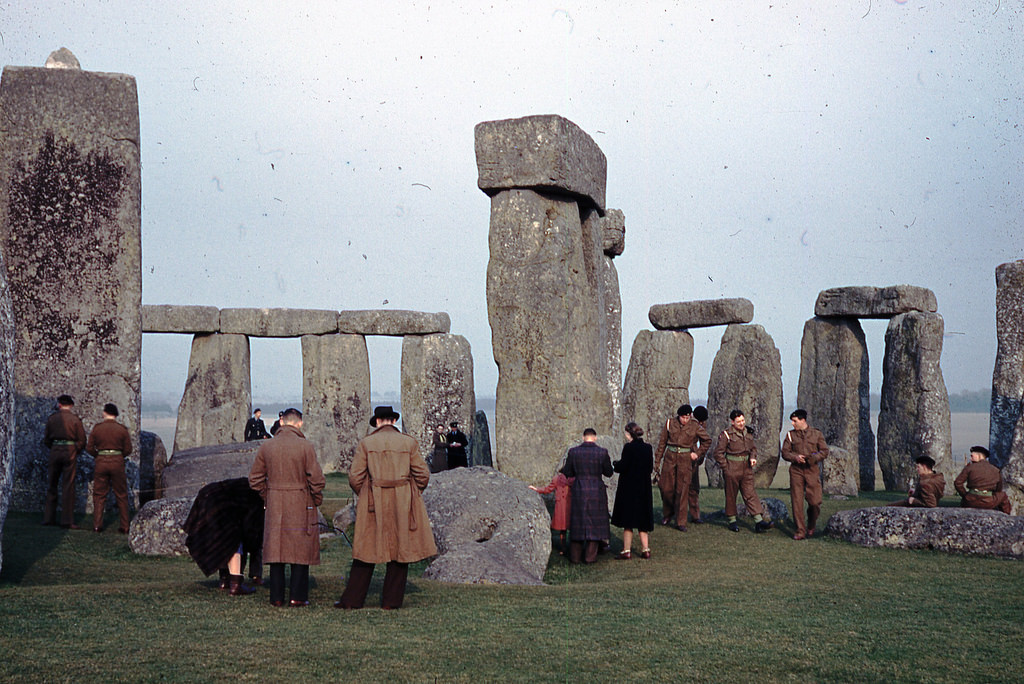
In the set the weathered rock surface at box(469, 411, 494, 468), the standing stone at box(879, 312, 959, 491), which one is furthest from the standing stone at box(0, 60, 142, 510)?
the standing stone at box(879, 312, 959, 491)

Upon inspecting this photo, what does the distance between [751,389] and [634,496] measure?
10.2 meters

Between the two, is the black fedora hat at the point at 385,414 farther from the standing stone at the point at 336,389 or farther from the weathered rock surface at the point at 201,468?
the standing stone at the point at 336,389

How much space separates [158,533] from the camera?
940cm

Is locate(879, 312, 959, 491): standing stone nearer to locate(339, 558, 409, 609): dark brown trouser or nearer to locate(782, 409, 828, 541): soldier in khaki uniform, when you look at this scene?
locate(782, 409, 828, 541): soldier in khaki uniform

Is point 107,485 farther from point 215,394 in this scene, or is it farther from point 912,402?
point 912,402

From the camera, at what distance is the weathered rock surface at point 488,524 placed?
823 centimetres

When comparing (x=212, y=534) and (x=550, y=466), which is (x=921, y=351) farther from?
(x=212, y=534)

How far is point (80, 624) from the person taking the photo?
5652 millimetres

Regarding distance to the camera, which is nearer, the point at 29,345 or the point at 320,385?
the point at 29,345

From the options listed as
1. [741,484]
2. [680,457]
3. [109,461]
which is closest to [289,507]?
[109,461]

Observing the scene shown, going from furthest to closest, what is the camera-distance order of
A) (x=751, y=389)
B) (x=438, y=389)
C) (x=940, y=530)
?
(x=438, y=389) < (x=751, y=389) < (x=940, y=530)

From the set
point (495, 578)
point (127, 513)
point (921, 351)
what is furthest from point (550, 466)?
point (921, 351)

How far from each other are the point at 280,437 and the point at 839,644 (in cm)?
372

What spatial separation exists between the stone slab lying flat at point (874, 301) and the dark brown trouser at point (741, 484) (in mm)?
8370
